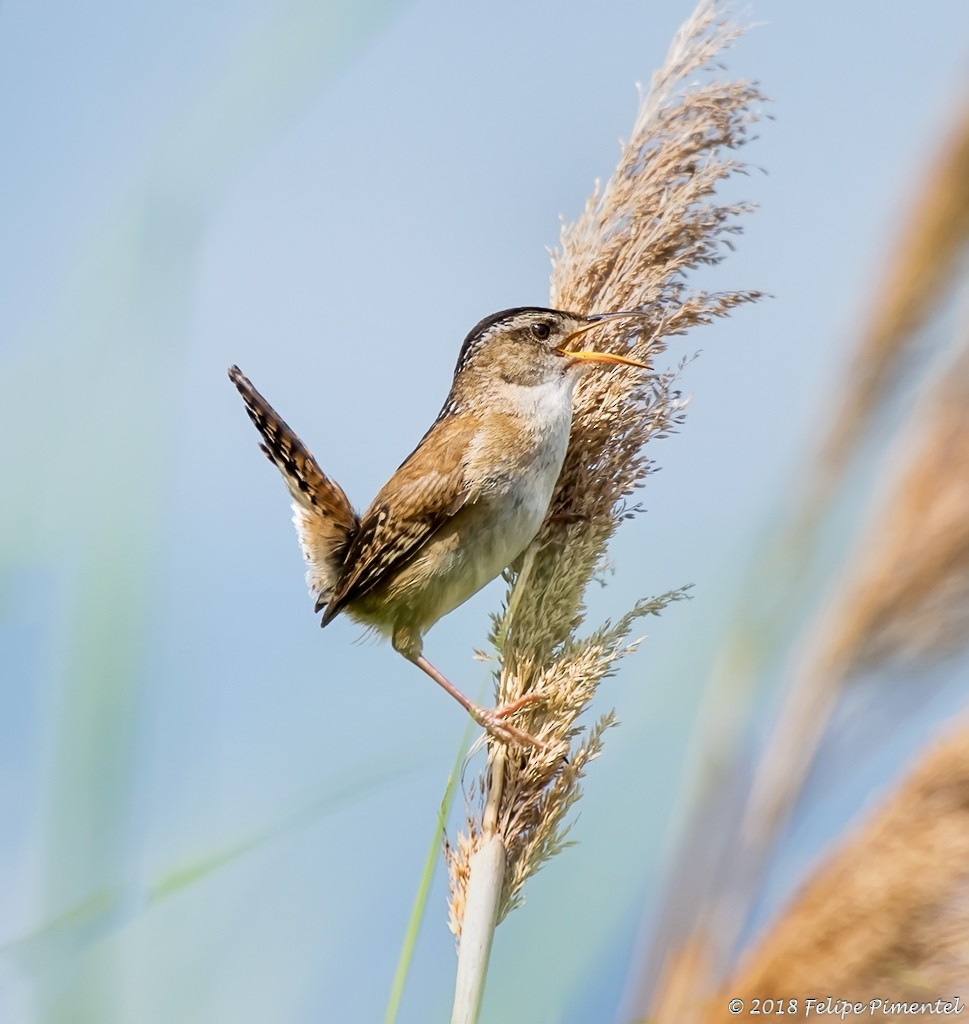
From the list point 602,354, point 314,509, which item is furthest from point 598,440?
point 314,509

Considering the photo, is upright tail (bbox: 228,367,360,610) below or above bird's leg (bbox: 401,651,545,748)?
above

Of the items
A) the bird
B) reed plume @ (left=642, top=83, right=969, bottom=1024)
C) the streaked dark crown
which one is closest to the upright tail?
the bird

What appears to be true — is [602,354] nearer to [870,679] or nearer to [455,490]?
[455,490]

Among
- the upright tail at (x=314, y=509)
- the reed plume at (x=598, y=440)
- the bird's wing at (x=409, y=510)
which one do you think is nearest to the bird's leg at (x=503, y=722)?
the reed plume at (x=598, y=440)

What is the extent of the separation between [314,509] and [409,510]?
36cm

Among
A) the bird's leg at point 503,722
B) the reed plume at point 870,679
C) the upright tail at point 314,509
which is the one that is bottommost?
the reed plume at point 870,679

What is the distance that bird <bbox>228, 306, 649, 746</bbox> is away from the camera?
264 centimetres

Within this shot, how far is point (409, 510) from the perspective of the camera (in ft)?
9.39

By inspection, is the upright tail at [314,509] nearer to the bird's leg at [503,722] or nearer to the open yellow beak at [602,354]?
the open yellow beak at [602,354]

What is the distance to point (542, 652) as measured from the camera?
2080 mm

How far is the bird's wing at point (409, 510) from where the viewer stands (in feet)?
9.29

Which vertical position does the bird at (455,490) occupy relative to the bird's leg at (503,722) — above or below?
above

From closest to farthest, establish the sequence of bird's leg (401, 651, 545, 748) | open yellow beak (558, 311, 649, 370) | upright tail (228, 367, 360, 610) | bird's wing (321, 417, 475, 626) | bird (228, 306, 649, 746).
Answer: bird's leg (401, 651, 545, 748), open yellow beak (558, 311, 649, 370), bird (228, 306, 649, 746), bird's wing (321, 417, 475, 626), upright tail (228, 367, 360, 610)

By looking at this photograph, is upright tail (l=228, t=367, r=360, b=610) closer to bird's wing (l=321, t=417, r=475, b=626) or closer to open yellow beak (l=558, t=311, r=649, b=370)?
bird's wing (l=321, t=417, r=475, b=626)
